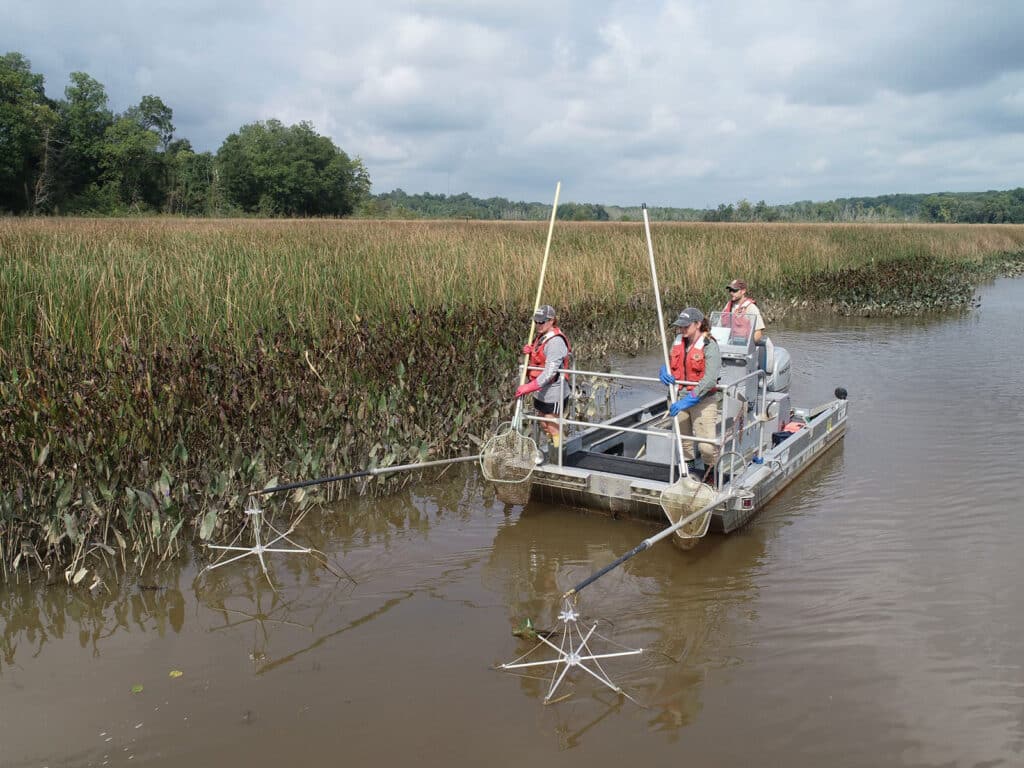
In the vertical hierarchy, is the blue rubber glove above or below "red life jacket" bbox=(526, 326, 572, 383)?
below

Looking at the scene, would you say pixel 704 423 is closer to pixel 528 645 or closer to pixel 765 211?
pixel 528 645

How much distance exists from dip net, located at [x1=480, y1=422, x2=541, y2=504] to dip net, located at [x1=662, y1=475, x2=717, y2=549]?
1.21 m

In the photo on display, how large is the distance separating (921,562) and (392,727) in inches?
179

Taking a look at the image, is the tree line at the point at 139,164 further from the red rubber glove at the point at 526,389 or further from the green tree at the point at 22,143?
the red rubber glove at the point at 526,389

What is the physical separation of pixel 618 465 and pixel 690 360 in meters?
1.16

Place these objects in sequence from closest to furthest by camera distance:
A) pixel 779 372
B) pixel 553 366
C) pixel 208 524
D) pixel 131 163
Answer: pixel 208 524 → pixel 553 366 → pixel 779 372 → pixel 131 163

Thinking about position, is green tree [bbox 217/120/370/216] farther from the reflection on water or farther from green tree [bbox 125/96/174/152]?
the reflection on water

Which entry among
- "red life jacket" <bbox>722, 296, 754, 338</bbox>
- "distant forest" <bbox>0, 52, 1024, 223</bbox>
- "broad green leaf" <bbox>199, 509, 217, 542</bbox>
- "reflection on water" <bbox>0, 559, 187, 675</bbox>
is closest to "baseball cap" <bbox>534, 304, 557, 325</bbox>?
"red life jacket" <bbox>722, 296, 754, 338</bbox>

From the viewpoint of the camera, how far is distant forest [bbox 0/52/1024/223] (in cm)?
4684

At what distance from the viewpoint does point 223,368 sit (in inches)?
293

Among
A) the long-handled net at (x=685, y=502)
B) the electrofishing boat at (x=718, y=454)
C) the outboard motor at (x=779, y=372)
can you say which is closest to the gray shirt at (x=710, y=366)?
the electrofishing boat at (x=718, y=454)

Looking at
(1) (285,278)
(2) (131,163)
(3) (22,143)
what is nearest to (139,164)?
(2) (131,163)

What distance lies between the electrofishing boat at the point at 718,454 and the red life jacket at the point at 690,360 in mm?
296

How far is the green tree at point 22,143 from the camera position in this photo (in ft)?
149
